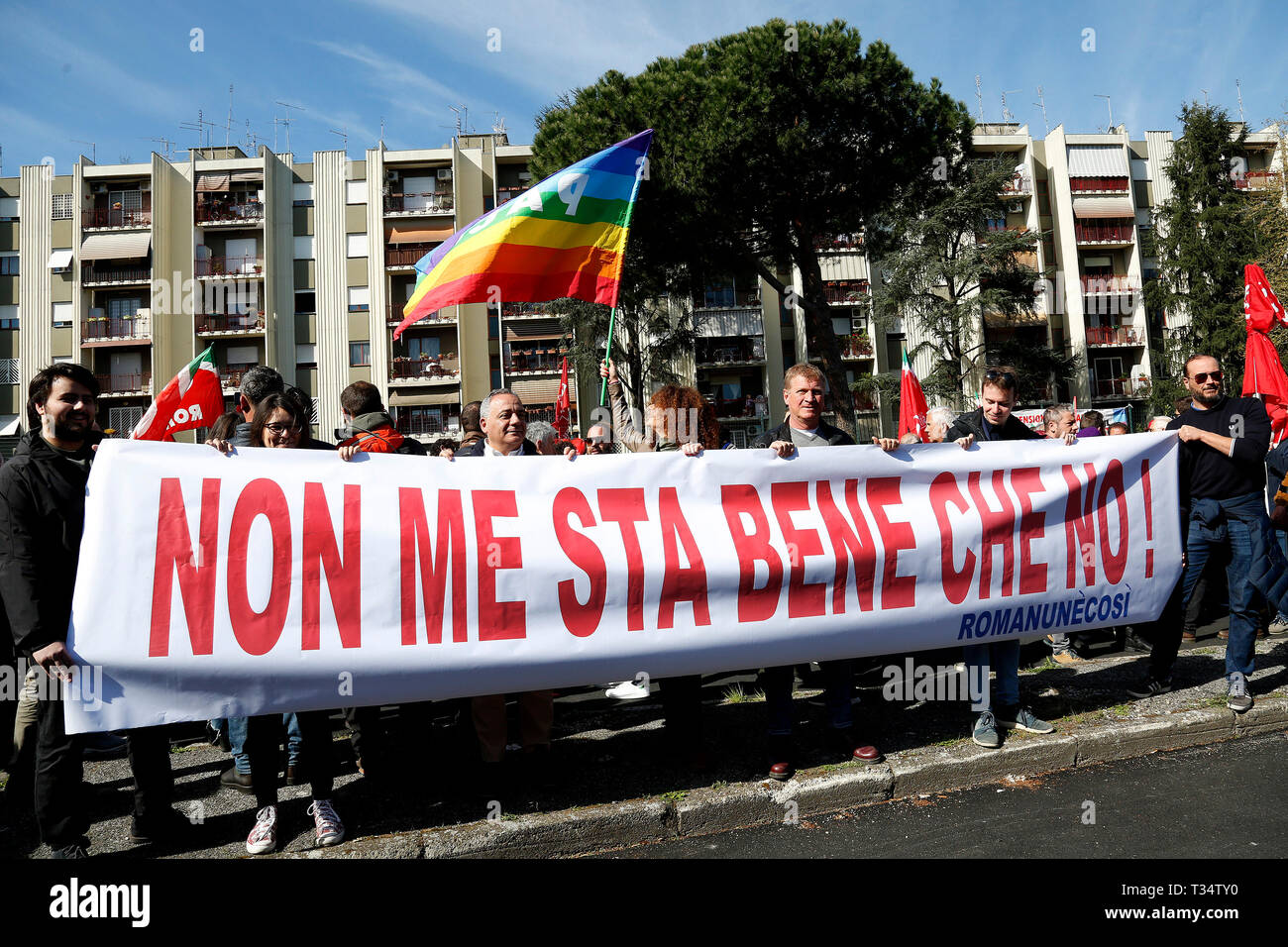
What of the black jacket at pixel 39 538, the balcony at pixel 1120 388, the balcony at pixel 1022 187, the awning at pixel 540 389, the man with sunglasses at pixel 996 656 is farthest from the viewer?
the balcony at pixel 1022 187

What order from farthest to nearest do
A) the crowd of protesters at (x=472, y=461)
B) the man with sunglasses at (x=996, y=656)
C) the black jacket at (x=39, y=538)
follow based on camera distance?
1. the man with sunglasses at (x=996, y=656)
2. the crowd of protesters at (x=472, y=461)
3. the black jacket at (x=39, y=538)

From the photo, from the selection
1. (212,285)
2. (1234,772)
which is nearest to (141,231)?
(212,285)

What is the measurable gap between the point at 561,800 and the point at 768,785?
99cm

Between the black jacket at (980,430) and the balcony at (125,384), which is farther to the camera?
the balcony at (125,384)

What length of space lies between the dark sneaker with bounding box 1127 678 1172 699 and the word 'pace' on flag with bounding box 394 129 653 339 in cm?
413

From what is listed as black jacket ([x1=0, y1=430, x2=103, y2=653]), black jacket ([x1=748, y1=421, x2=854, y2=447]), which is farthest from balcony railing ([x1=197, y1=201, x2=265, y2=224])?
black jacket ([x1=748, y1=421, x2=854, y2=447])

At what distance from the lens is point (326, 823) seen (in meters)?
3.56

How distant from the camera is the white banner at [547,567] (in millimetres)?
3439

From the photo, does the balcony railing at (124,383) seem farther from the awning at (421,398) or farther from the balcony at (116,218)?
the awning at (421,398)

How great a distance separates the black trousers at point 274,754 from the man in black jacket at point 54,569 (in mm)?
548

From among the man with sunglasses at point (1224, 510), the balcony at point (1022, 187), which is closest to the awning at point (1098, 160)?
the balcony at point (1022, 187)

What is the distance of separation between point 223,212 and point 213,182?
1.52 metres

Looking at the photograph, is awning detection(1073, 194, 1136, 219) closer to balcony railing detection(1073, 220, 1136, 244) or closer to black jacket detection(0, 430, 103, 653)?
balcony railing detection(1073, 220, 1136, 244)
